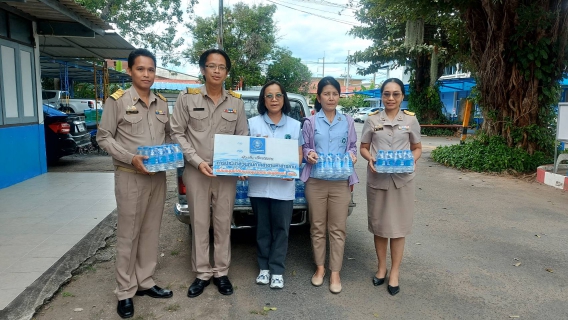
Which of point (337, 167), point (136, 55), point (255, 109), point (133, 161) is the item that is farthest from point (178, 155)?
point (255, 109)

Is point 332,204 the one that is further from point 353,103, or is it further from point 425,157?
point 353,103

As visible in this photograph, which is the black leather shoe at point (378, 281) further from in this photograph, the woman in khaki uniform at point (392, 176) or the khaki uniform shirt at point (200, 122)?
the khaki uniform shirt at point (200, 122)

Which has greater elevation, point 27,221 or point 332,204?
point 332,204

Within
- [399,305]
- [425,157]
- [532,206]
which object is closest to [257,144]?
[399,305]

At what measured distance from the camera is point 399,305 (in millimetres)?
3201

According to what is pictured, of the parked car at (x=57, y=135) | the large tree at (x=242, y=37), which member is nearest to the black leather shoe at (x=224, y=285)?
the parked car at (x=57, y=135)

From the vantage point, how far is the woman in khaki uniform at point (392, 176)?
10.9 feet

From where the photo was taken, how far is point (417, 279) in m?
3.69

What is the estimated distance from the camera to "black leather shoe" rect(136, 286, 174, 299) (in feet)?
10.7

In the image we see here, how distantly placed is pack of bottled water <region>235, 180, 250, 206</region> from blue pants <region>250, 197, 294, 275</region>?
333mm

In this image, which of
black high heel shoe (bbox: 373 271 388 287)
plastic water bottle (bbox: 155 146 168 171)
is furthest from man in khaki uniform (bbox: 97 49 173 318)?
black high heel shoe (bbox: 373 271 388 287)

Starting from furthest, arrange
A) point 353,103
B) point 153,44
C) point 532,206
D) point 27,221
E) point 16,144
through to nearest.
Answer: point 353,103 → point 153,44 → point 16,144 → point 532,206 → point 27,221

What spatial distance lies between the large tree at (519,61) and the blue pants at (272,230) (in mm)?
7590

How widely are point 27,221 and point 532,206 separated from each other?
701cm
